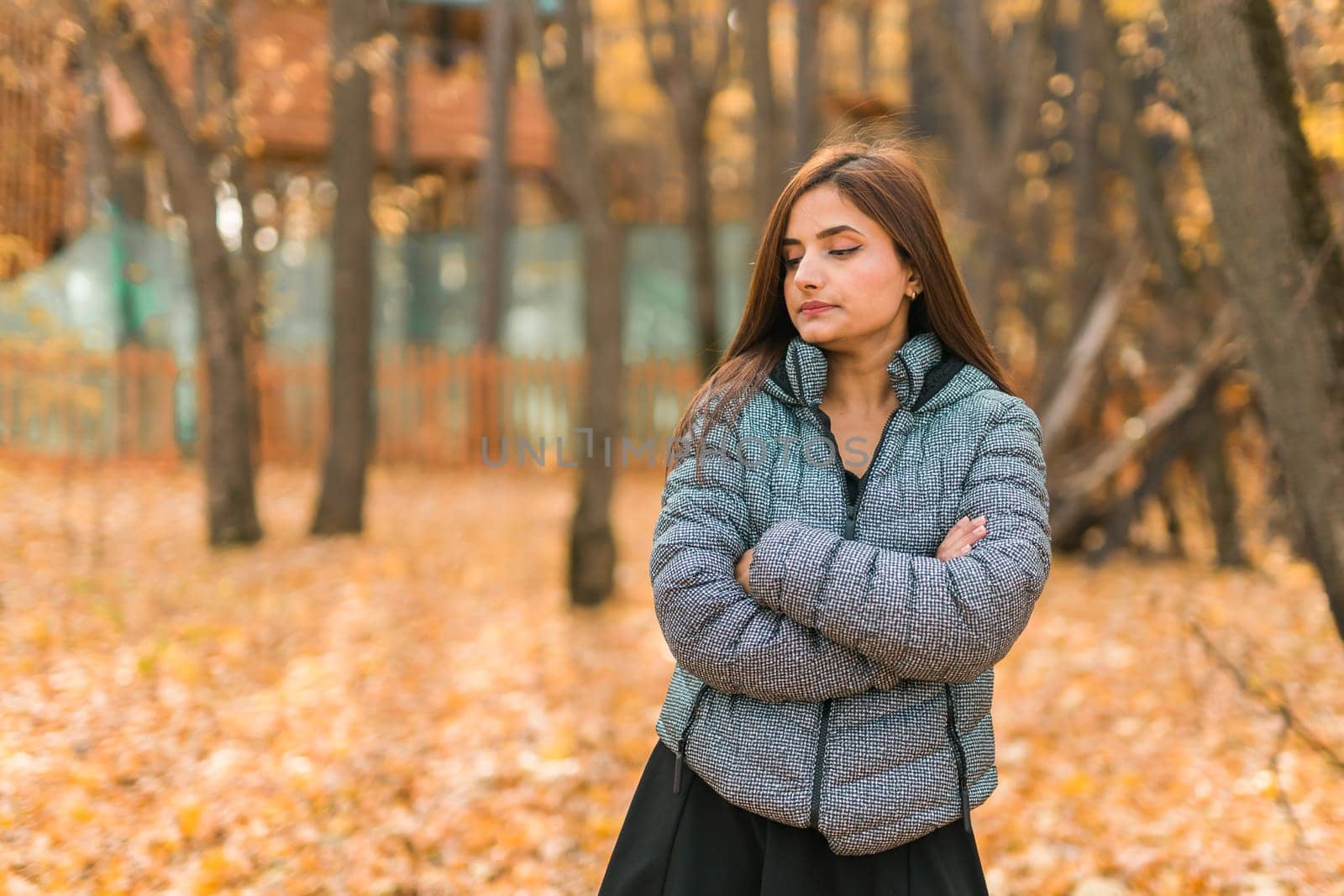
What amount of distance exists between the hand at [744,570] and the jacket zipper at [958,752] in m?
0.40

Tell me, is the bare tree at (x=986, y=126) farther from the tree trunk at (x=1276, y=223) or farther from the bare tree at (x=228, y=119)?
the tree trunk at (x=1276, y=223)

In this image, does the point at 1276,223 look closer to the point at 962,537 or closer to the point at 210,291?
the point at 962,537

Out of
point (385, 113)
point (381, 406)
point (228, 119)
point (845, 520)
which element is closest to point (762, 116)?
point (228, 119)

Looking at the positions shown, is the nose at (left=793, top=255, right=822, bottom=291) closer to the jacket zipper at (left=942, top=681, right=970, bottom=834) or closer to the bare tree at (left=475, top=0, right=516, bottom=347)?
the jacket zipper at (left=942, top=681, right=970, bottom=834)

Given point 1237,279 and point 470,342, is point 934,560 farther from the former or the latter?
point 470,342

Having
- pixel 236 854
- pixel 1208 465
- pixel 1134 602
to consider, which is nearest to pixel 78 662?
pixel 236 854

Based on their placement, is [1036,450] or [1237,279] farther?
[1237,279]

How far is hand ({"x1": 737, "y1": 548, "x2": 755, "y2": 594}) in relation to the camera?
197 cm

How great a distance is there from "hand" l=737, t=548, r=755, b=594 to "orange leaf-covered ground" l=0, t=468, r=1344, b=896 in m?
2.37

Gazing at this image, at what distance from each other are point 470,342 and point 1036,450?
53.5ft

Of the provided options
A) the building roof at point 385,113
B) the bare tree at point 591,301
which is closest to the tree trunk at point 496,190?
the building roof at point 385,113

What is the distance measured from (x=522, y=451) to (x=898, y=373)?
767 centimetres

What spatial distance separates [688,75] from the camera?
613 inches

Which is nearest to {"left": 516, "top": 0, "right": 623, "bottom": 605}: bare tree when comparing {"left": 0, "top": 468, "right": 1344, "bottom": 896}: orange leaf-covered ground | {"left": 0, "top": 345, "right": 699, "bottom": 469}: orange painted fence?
{"left": 0, "top": 468, "right": 1344, "bottom": 896}: orange leaf-covered ground
